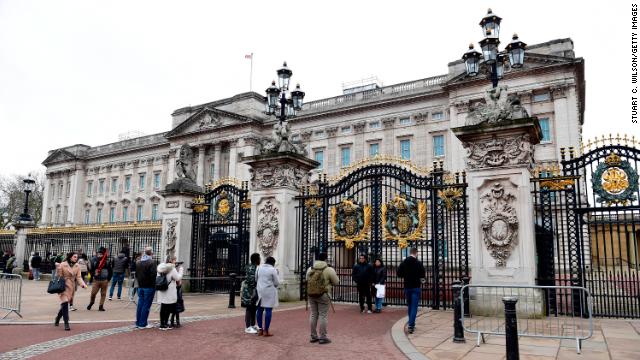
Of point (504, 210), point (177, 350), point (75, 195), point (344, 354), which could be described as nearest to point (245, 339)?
point (177, 350)

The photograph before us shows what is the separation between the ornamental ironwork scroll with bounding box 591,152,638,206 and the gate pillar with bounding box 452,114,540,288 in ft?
→ 5.41

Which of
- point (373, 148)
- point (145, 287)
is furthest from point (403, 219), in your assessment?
point (373, 148)

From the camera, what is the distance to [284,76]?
49.1 ft

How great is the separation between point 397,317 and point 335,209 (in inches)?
167

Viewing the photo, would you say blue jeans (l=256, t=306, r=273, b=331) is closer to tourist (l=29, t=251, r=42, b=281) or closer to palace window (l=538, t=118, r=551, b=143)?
tourist (l=29, t=251, r=42, b=281)

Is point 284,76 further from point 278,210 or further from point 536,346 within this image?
point 536,346

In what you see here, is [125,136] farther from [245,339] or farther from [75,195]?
[245,339]

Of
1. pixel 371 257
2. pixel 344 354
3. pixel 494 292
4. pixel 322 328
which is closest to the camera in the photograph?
pixel 344 354

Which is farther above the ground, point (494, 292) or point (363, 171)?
point (363, 171)

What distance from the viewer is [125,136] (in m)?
76.7

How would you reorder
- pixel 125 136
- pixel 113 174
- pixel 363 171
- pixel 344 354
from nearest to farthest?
pixel 344 354, pixel 363 171, pixel 113 174, pixel 125 136

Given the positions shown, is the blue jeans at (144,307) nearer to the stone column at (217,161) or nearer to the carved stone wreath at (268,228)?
the carved stone wreath at (268,228)

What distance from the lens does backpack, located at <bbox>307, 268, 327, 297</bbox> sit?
8.31 meters

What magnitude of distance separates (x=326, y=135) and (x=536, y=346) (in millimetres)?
41969
